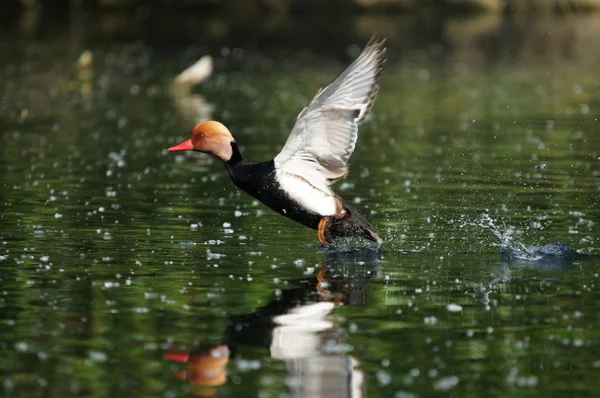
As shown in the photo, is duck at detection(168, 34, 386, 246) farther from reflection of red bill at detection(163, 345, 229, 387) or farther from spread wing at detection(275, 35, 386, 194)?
reflection of red bill at detection(163, 345, 229, 387)

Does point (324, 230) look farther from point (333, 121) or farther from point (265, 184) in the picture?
point (333, 121)

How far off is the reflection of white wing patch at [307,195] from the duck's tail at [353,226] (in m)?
0.16

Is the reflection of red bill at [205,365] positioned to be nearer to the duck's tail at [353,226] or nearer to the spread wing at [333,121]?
the spread wing at [333,121]

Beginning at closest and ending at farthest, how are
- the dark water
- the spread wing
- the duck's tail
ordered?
1. the dark water
2. the spread wing
3. the duck's tail

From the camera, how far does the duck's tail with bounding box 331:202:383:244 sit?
11445 mm

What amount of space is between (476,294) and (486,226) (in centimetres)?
307

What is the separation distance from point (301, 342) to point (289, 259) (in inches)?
122

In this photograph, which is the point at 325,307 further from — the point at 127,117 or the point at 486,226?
the point at 127,117

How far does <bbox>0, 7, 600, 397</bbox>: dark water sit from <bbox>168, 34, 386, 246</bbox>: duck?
36cm

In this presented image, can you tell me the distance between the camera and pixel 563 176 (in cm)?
1619

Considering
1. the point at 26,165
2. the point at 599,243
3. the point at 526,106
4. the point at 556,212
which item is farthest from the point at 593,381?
the point at 526,106

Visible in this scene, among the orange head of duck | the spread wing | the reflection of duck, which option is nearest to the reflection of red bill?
the reflection of duck

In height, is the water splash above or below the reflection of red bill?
above

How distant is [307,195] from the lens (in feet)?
36.8
